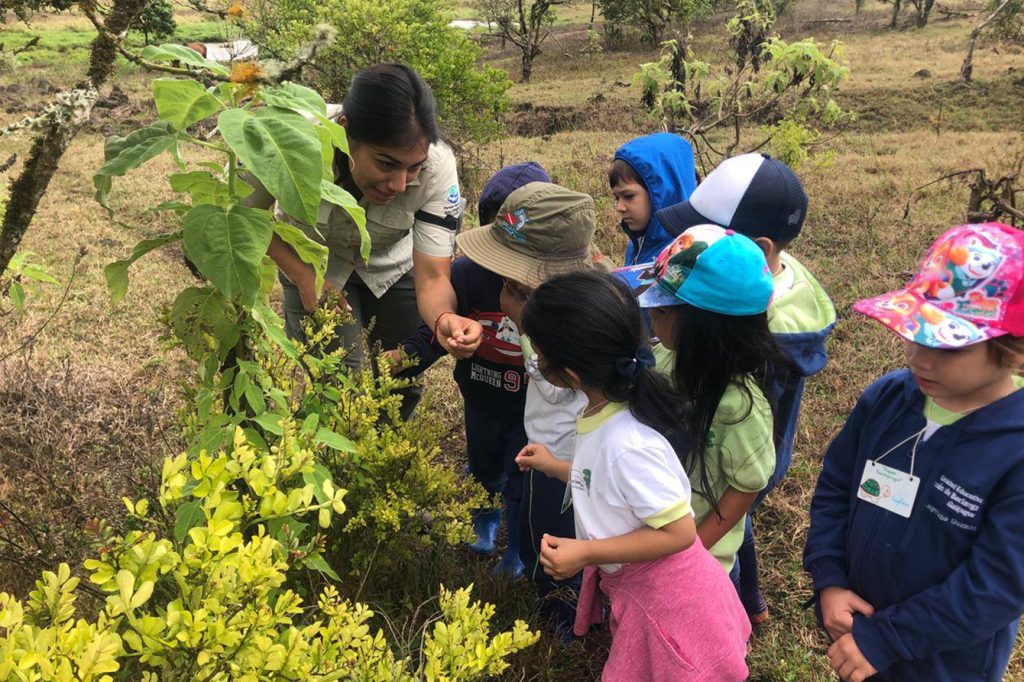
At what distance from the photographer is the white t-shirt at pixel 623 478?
4.86 feet

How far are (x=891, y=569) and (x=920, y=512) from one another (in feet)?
0.47

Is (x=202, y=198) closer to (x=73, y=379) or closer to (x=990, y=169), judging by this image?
(x=73, y=379)

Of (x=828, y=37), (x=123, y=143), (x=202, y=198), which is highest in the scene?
(x=123, y=143)

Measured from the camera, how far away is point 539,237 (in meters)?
2.05

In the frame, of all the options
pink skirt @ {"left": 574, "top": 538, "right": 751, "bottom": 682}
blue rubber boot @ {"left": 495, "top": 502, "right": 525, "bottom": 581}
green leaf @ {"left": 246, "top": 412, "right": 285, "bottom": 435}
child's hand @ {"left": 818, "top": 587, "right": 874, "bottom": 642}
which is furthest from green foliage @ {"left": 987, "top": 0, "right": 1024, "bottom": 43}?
green leaf @ {"left": 246, "top": 412, "right": 285, "bottom": 435}

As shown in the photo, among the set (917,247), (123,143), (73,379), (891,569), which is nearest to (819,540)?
(891,569)

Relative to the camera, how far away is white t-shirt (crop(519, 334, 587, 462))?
202cm

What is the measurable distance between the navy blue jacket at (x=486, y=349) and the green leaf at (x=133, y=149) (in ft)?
4.19

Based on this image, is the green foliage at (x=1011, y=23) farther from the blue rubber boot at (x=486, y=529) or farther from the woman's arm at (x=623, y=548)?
the woman's arm at (x=623, y=548)

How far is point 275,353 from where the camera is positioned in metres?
1.77

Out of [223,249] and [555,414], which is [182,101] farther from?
[555,414]

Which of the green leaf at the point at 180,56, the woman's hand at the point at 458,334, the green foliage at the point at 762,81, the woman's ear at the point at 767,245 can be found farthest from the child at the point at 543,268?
the green foliage at the point at 762,81

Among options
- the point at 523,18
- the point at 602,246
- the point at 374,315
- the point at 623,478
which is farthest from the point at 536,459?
the point at 523,18

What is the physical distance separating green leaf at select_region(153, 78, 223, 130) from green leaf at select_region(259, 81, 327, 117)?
0.08 m
